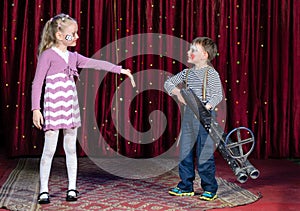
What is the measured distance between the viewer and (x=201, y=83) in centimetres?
320

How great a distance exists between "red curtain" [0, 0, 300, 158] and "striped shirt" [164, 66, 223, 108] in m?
1.48

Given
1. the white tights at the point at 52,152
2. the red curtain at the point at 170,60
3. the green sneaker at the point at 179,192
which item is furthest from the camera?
the red curtain at the point at 170,60

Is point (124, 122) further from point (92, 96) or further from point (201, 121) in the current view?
point (201, 121)

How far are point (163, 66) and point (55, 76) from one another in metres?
1.80

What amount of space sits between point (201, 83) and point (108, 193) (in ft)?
2.76

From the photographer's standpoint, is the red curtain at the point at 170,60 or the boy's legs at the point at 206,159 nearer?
the boy's legs at the point at 206,159

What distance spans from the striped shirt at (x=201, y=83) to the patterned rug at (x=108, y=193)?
0.57 meters

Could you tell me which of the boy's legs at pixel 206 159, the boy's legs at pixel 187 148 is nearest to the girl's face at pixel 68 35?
the boy's legs at pixel 187 148

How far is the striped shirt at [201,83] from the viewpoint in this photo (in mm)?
3154

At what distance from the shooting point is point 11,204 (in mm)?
3137

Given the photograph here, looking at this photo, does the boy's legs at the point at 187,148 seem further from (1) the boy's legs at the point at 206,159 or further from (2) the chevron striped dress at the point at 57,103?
(2) the chevron striped dress at the point at 57,103

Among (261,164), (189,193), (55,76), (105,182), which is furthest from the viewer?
(261,164)

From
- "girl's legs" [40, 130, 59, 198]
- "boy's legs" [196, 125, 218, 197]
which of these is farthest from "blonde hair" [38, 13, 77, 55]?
"boy's legs" [196, 125, 218, 197]

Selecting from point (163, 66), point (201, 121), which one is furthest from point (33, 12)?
point (201, 121)
